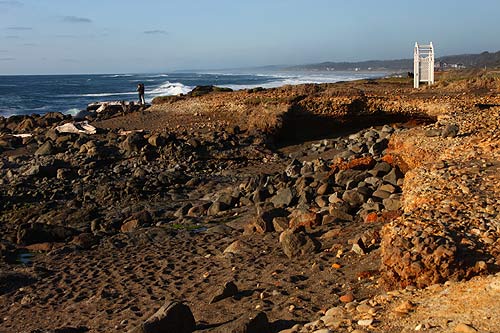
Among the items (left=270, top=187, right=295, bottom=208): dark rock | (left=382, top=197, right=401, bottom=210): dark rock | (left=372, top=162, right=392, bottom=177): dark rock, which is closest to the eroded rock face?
(left=382, top=197, right=401, bottom=210): dark rock

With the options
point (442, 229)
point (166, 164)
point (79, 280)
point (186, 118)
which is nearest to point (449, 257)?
point (442, 229)

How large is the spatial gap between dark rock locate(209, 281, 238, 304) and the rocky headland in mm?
17

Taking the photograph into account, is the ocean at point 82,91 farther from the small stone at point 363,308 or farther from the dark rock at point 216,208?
the small stone at point 363,308

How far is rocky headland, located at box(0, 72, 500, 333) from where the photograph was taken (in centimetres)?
511

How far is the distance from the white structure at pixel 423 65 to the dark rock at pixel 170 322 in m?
20.4

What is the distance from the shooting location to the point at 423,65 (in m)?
24.6

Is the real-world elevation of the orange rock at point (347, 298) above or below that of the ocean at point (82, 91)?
below

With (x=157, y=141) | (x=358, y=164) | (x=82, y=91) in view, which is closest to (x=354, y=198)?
(x=358, y=164)

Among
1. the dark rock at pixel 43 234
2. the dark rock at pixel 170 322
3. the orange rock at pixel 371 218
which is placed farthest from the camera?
the dark rock at pixel 43 234

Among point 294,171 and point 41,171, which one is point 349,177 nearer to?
point 294,171

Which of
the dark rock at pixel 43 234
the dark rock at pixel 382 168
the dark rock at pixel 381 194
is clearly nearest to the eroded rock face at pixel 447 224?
the dark rock at pixel 381 194

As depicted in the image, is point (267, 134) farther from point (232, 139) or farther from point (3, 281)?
point (3, 281)

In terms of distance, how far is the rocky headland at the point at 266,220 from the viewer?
201 inches

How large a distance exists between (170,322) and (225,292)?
1331mm
